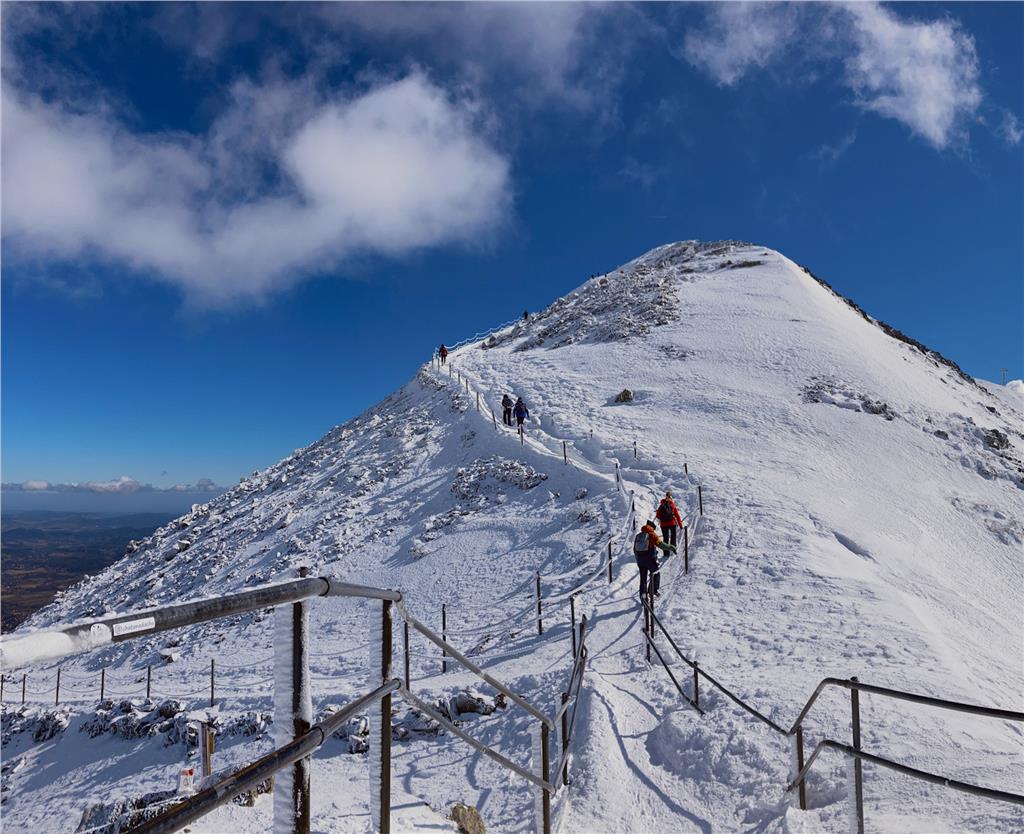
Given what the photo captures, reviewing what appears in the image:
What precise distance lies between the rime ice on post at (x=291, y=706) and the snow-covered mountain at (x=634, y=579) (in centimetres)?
37

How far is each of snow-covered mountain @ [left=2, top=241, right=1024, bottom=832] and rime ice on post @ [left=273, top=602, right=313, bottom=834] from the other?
370 mm

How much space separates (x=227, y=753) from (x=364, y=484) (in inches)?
653

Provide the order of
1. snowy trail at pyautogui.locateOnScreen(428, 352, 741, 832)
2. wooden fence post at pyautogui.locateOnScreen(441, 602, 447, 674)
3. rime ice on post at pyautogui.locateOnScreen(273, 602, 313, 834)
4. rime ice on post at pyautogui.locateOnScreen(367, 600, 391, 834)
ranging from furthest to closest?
wooden fence post at pyautogui.locateOnScreen(441, 602, 447, 674)
snowy trail at pyautogui.locateOnScreen(428, 352, 741, 832)
rime ice on post at pyautogui.locateOnScreen(367, 600, 391, 834)
rime ice on post at pyautogui.locateOnScreen(273, 602, 313, 834)

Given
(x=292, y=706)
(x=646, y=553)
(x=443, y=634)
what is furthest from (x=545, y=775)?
(x=443, y=634)

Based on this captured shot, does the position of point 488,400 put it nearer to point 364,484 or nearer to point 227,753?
point 364,484

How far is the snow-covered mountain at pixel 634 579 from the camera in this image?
677 cm

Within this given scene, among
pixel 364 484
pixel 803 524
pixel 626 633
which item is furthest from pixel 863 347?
pixel 626 633

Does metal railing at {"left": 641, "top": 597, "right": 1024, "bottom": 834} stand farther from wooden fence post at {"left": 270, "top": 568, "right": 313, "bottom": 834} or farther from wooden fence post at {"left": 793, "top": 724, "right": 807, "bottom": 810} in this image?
wooden fence post at {"left": 270, "top": 568, "right": 313, "bottom": 834}

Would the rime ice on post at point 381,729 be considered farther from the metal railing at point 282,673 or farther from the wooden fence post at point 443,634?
the wooden fence post at point 443,634

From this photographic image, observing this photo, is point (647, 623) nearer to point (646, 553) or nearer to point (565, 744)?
point (646, 553)

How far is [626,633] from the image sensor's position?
11305 millimetres

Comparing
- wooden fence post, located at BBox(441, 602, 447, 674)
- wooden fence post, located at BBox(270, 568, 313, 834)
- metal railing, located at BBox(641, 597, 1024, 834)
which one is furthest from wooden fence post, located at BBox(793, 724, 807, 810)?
wooden fence post, located at BBox(441, 602, 447, 674)

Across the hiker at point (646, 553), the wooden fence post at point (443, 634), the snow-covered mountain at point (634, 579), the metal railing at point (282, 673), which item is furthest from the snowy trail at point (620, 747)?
the metal railing at point (282, 673)

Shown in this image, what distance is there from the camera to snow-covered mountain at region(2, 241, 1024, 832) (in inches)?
266
